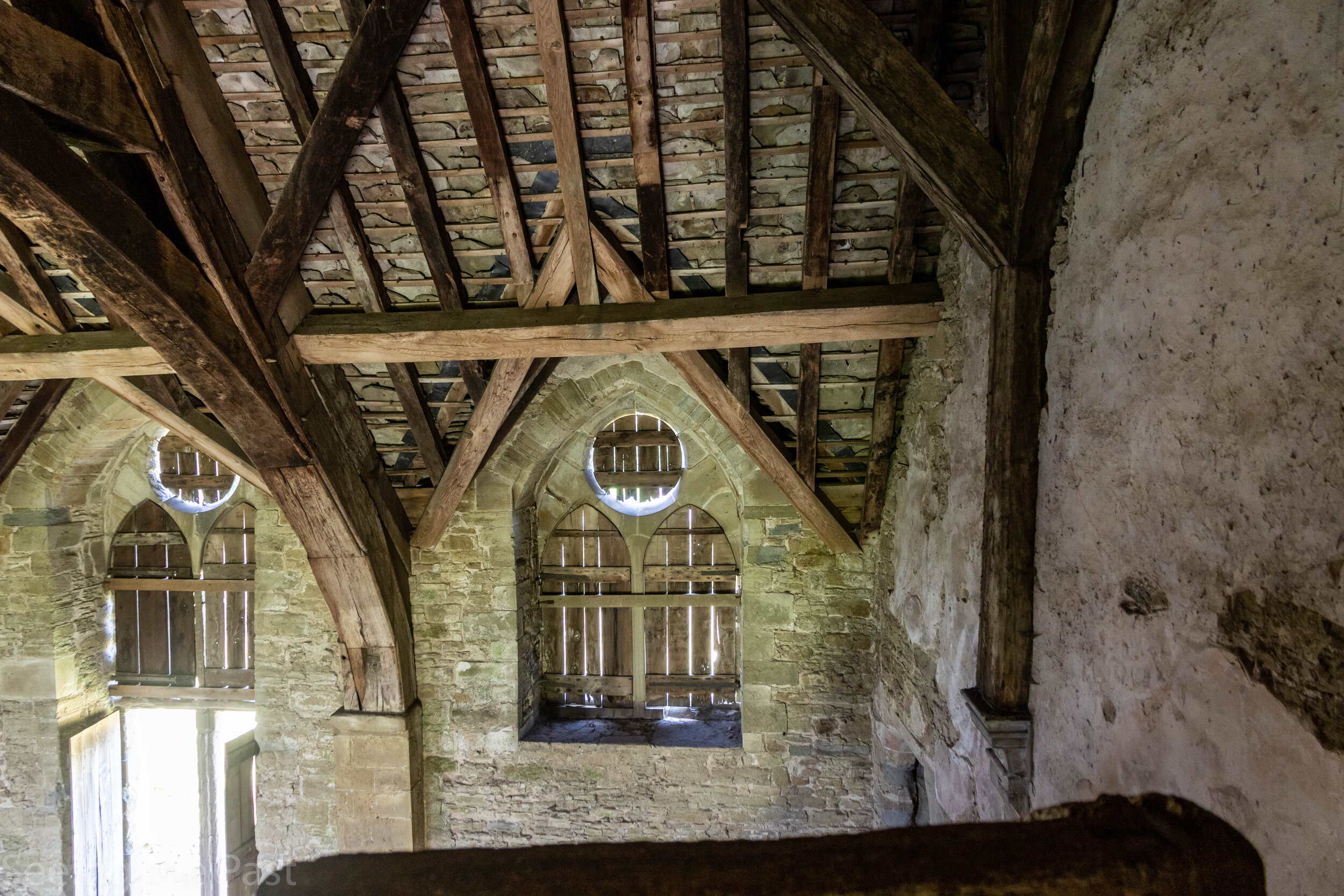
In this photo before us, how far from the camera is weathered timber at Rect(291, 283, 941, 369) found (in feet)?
10.1

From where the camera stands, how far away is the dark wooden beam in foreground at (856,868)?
2.25ft

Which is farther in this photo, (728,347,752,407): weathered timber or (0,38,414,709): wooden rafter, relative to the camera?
(728,347,752,407): weathered timber

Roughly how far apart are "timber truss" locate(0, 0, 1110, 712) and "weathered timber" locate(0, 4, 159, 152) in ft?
0.03

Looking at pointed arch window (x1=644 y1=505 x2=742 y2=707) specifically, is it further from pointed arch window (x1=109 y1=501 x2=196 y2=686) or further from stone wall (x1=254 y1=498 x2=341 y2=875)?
pointed arch window (x1=109 y1=501 x2=196 y2=686)

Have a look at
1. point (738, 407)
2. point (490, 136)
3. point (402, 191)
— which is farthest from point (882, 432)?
point (402, 191)

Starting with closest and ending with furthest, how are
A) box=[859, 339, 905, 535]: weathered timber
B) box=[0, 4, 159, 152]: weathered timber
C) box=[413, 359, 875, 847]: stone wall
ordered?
box=[0, 4, 159, 152]: weathered timber, box=[859, 339, 905, 535]: weathered timber, box=[413, 359, 875, 847]: stone wall

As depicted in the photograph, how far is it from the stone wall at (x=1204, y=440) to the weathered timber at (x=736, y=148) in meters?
1.23

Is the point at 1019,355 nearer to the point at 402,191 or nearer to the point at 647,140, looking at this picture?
the point at 647,140

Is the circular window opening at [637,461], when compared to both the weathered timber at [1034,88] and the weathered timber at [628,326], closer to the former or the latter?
the weathered timber at [628,326]

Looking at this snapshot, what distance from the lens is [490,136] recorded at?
112 inches

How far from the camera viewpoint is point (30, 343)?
11.5 ft

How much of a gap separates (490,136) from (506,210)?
329mm

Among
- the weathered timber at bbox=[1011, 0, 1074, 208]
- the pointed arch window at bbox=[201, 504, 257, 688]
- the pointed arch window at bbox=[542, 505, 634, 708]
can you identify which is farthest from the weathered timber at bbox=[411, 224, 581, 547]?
the pointed arch window at bbox=[201, 504, 257, 688]

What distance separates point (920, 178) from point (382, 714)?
443 cm
